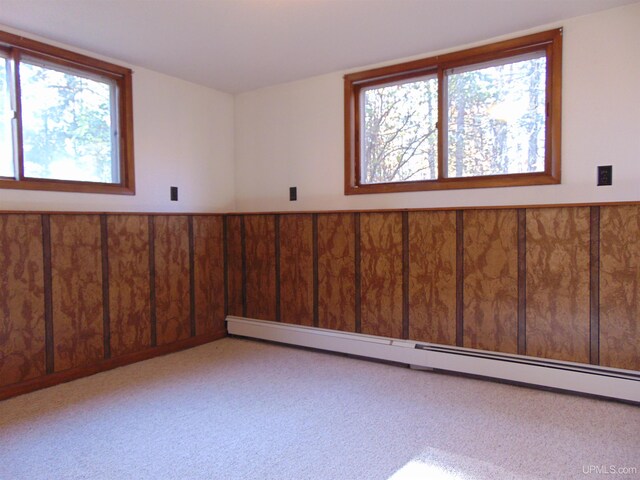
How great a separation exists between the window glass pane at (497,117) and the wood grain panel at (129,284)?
233 cm

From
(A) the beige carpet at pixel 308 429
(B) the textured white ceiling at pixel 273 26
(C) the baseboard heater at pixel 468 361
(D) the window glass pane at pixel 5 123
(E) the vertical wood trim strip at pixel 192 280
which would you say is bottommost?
(A) the beige carpet at pixel 308 429

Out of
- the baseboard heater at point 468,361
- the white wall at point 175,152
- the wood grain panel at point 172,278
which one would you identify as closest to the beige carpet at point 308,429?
the baseboard heater at point 468,361

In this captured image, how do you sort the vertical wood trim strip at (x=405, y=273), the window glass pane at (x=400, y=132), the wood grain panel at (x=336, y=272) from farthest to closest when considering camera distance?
the wood grain panel at (x=336, y=272), the window glass pane at (x=400, y=132), the vertical wood trim strip at (x=405, y=273)

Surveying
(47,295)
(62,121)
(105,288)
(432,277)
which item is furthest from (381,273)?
(62,121)

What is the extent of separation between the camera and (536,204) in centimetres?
269

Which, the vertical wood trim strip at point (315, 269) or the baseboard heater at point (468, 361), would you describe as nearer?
the baseboard heater at point (468, 361)

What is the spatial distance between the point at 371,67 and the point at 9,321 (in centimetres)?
299

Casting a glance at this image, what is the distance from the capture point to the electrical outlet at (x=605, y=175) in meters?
2.57

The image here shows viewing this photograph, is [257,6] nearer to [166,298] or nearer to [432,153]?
[432,153]

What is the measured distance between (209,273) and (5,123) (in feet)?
5.88

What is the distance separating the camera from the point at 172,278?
3479 millimetres

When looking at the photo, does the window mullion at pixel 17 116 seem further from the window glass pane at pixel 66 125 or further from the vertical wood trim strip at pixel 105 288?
the vertical wood trim strip at pixel 105 288

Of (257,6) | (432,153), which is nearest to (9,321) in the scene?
(257,6)

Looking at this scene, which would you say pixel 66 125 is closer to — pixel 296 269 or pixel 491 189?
pixel 296 269
